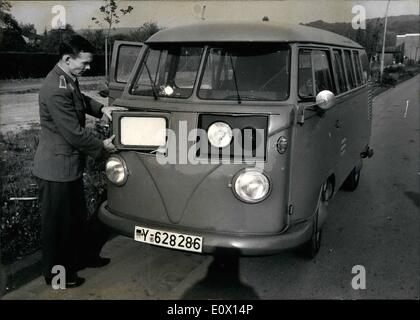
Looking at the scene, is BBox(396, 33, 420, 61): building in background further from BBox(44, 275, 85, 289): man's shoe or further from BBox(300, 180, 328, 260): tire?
BBox(44, 275, 85, 289): man's shoe

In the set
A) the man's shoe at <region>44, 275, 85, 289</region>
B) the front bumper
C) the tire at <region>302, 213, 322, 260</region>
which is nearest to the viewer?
the front bumper

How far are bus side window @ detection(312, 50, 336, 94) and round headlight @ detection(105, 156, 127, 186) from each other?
5.94 ft

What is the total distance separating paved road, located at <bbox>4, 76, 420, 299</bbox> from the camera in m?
3.69

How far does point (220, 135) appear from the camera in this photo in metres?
3.44

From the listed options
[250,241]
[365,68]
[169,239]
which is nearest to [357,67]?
[365,68]

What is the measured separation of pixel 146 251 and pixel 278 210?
1.58m

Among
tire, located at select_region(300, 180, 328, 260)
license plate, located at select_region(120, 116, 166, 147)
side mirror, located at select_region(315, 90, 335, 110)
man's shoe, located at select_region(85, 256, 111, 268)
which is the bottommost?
man's shoe, located at select_region(85, 256, 111, 268)

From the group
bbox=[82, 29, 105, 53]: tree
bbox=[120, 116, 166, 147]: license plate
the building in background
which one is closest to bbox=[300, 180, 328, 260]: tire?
bbox=[120, 116, 166, 147]: license plate

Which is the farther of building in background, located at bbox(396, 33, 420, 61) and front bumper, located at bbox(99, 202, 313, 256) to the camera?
building in background, located at bbox(396, 33, 420, 61)

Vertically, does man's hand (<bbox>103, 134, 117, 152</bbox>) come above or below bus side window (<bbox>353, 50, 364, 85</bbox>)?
below

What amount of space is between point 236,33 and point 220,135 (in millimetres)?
910

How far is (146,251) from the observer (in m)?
4.43

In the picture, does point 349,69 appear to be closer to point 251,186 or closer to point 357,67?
point 357,67
